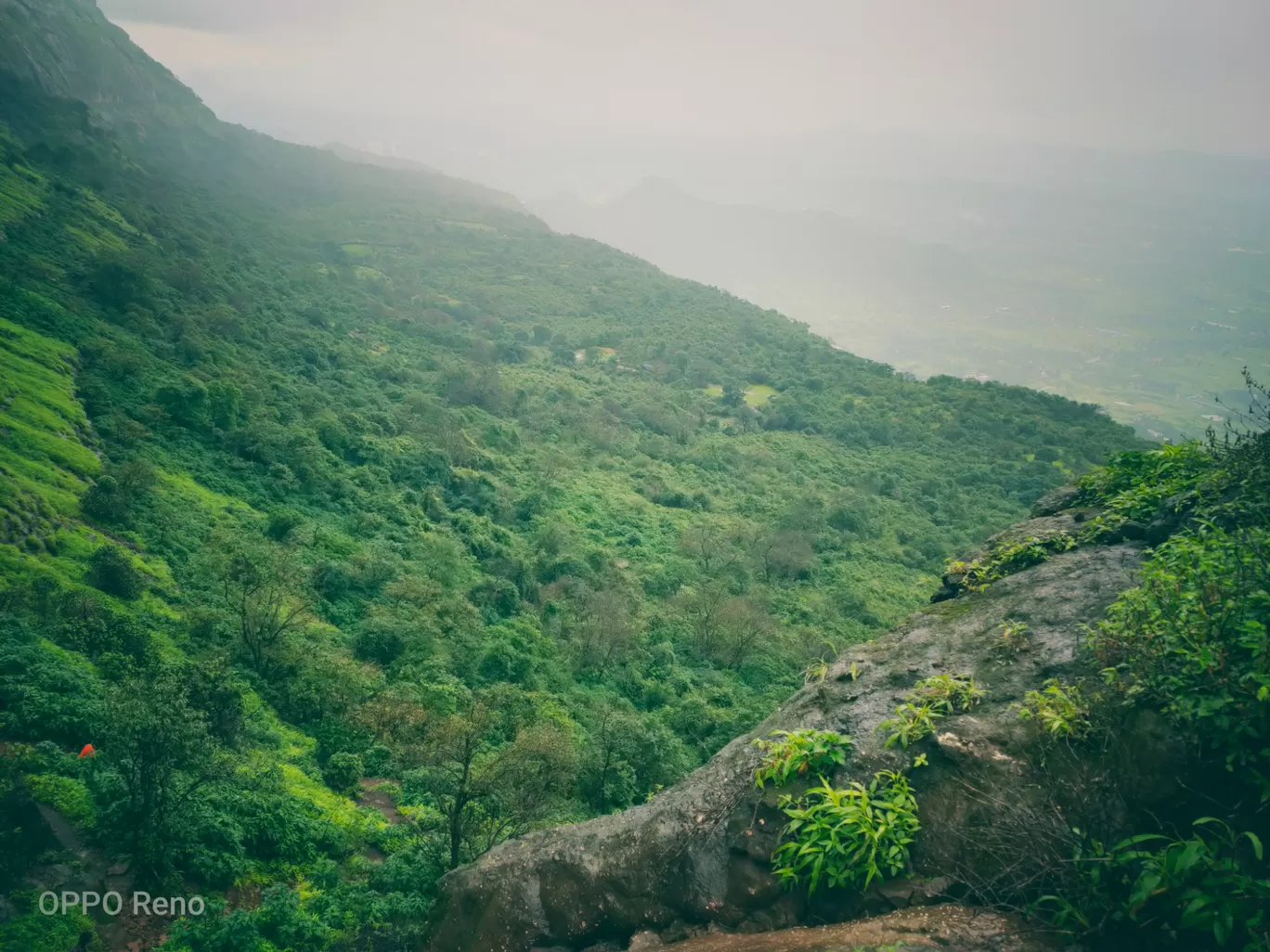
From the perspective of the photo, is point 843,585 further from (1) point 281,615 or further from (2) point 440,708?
(1) point 281,615

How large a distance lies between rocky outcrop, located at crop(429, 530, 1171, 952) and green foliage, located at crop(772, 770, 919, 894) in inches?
8.4

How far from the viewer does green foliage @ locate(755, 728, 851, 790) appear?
24.9 ft

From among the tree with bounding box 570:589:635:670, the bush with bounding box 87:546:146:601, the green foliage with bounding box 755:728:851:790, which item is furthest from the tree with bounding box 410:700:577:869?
the bush with bounding box 87:546:146:601

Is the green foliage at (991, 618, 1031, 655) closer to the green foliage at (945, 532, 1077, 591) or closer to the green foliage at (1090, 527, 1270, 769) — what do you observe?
the green foliage at (1090, 527, 1270, 769)

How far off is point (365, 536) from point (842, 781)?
32.6 metres

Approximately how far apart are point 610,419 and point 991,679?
63009mm

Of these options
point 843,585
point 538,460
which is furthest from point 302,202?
point 843,585

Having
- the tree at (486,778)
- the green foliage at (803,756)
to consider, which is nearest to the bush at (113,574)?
the tree at (486,778)

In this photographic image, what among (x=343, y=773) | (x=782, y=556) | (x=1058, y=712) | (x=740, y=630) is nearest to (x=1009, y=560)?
(x=1058, y=712)

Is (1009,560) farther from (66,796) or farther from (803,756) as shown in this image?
(66,796)

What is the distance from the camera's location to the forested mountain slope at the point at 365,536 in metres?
14.0

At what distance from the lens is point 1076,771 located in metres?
6.04

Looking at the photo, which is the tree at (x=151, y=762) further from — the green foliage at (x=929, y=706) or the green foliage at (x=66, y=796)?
the green foliage at (x=929, y=706)

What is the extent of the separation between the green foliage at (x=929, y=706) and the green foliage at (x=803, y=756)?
59 cm
